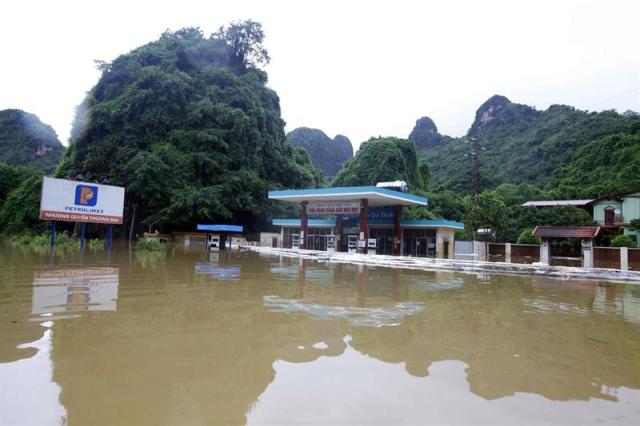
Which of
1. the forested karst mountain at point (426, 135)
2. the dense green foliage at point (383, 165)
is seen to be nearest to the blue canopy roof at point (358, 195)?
the dense green foliage at point (383, 165)

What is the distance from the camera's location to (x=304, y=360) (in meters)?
4.45

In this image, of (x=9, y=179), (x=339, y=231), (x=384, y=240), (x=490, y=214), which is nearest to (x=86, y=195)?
(x=339, y=231)

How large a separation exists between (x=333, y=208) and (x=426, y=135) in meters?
61.6

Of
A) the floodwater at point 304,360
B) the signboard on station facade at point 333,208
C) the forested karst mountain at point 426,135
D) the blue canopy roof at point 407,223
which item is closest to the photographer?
the floodwater at point 304,360

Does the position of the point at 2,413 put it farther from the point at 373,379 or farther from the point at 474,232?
the point at 474,232

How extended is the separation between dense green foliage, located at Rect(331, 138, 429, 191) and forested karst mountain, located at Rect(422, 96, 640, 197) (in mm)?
8975

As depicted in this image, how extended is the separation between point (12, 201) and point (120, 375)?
46.7m

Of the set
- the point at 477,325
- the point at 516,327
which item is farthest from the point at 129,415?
the point at 516,327

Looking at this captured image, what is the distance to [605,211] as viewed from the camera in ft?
105

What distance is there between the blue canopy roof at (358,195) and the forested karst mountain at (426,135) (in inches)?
2310

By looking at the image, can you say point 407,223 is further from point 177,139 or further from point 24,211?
point 24,211

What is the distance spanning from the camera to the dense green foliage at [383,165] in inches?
1913

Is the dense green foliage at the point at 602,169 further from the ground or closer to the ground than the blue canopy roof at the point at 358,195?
further from the ground

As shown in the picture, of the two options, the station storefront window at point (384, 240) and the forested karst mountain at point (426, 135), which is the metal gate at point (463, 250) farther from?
the forested karst mountain at point (426, 135)
